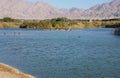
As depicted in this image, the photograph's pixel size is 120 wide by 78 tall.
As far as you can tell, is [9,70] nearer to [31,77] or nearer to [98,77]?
[31,77]

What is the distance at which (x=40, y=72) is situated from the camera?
33969mm

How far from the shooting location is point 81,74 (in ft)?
108

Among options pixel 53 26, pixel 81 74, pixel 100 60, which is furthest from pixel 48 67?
pixel 53 26

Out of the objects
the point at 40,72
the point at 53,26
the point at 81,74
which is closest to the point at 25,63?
the point at 40,72

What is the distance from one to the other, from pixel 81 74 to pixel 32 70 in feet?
17.2

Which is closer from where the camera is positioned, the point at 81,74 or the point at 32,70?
the point at 81,74

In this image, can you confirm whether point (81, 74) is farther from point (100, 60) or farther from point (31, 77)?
point (100, 60)

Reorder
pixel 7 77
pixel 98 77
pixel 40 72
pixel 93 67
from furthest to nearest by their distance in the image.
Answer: pixel 93 67
pixel 40 72
pixel 98 77
pixel 7 77

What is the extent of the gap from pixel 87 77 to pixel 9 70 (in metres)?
7.20

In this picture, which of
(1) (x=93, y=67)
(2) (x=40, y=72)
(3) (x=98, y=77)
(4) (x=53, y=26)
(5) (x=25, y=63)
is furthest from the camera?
(4) (x=53, y=26)

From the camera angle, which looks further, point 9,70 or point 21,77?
point 9,70

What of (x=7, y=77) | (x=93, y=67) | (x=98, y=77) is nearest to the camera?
(x=7, y=77)

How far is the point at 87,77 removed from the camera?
31609 millimetres

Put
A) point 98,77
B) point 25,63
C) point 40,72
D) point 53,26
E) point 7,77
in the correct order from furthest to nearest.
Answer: point 53,26, point 25,63, point 40,72, point 98,77, point 7,77
